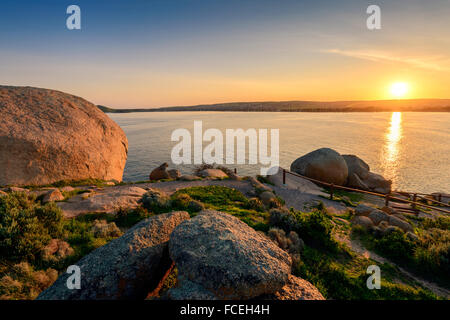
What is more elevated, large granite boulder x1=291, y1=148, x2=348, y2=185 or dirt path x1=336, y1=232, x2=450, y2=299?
large granite boulder x1=291, y1=148, x2=348, y2=185

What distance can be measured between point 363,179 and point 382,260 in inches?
806

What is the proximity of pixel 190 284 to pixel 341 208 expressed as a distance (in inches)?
583

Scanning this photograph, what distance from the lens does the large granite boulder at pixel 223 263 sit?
4.04 metres

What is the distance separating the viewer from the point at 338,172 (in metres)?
24.1

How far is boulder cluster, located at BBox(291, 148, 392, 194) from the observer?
24.1m

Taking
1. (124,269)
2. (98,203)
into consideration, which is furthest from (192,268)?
(98,203)

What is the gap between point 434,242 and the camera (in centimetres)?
841

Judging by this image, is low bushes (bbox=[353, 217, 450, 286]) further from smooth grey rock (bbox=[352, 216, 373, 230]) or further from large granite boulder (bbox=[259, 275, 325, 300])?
large granite boulder (bbox=[259, 275, 325, 300])

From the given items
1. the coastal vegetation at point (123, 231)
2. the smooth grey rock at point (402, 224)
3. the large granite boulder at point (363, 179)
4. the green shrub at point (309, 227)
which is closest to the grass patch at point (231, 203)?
the coastal vegetation at point (123, 231)

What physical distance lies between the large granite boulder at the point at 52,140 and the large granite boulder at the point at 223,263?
14189 mm

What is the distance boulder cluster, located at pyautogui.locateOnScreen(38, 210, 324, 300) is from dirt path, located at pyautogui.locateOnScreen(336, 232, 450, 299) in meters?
4.60
